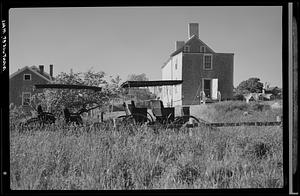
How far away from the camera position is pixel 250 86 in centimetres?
511

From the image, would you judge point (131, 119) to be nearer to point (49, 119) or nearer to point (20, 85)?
point (49, 119)

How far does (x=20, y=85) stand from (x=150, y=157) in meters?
2.09

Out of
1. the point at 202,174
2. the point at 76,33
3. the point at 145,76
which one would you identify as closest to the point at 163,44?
the point at 145,76

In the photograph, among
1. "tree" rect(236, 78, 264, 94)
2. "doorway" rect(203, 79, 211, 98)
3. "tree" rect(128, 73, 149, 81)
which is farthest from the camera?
"tree" rect(236, 78, 264, 94)

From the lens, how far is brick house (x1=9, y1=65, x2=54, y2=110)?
4.55 m

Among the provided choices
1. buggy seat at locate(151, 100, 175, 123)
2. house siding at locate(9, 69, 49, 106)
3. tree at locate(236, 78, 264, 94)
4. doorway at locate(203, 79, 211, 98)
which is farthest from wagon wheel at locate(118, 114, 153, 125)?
tree at locate(236, 78, 264, 94)

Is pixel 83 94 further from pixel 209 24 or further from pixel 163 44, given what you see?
pixel 209 24

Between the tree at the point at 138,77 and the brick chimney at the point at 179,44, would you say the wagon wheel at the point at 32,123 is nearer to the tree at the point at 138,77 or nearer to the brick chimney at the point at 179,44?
the tree at the point at 138,77

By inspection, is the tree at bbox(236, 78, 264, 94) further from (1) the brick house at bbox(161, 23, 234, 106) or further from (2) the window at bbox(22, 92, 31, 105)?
(2) the window at bbox(22, 92, 31, 105)

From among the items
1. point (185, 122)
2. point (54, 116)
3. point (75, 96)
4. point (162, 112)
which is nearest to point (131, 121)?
point (162, 112)

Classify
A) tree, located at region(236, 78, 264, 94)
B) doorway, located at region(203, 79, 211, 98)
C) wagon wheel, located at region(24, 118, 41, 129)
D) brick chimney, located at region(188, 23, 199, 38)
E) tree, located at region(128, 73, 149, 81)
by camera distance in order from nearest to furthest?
brick chimney, located at region(188, 23, 199, 38)
tree, located at region(128, 73, 149, 81)
doorway, located at region(203, 79, 211, 98)
wagon wheel, located at region(24, 118, 41, 129)
tree, located at region(236, 78, 264, 94)

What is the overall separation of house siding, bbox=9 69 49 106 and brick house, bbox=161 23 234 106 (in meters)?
1.79

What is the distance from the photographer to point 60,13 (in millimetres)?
4398
